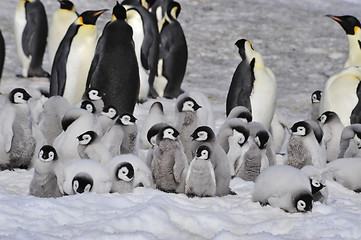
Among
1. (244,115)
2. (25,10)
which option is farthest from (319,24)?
(244,115)

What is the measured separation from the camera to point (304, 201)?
15.1ft

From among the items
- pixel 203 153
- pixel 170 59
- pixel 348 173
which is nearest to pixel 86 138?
pixel 203 153

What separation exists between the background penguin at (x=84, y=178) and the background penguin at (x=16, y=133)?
95 centimetres

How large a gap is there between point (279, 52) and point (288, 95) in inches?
164

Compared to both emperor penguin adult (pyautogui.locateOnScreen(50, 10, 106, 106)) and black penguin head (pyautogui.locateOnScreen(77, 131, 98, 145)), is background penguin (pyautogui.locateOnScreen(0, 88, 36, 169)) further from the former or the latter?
emperor penguin adult (pyautogui.locateOnScreen(50, 10, 106, 106))

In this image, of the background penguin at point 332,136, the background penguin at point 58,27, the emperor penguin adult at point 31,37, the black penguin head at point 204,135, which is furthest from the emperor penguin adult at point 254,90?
the emperor penguin adult at point 31,37

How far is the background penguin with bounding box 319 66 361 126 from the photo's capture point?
885cm

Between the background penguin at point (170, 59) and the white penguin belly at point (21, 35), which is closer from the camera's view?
the background penguin at point (170, 59)

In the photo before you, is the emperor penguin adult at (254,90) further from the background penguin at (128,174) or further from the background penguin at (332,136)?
the background penguin at (128,174)

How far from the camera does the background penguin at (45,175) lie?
4980 millimetres

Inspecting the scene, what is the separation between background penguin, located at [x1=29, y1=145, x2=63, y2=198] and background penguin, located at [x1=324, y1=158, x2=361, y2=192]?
232cm

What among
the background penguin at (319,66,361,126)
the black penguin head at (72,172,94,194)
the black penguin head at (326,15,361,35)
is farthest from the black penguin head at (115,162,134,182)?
the black penguin head at (326,15,361,35)

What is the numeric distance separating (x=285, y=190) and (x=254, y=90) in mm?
4019

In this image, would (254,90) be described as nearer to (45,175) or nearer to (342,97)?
(342,97)
